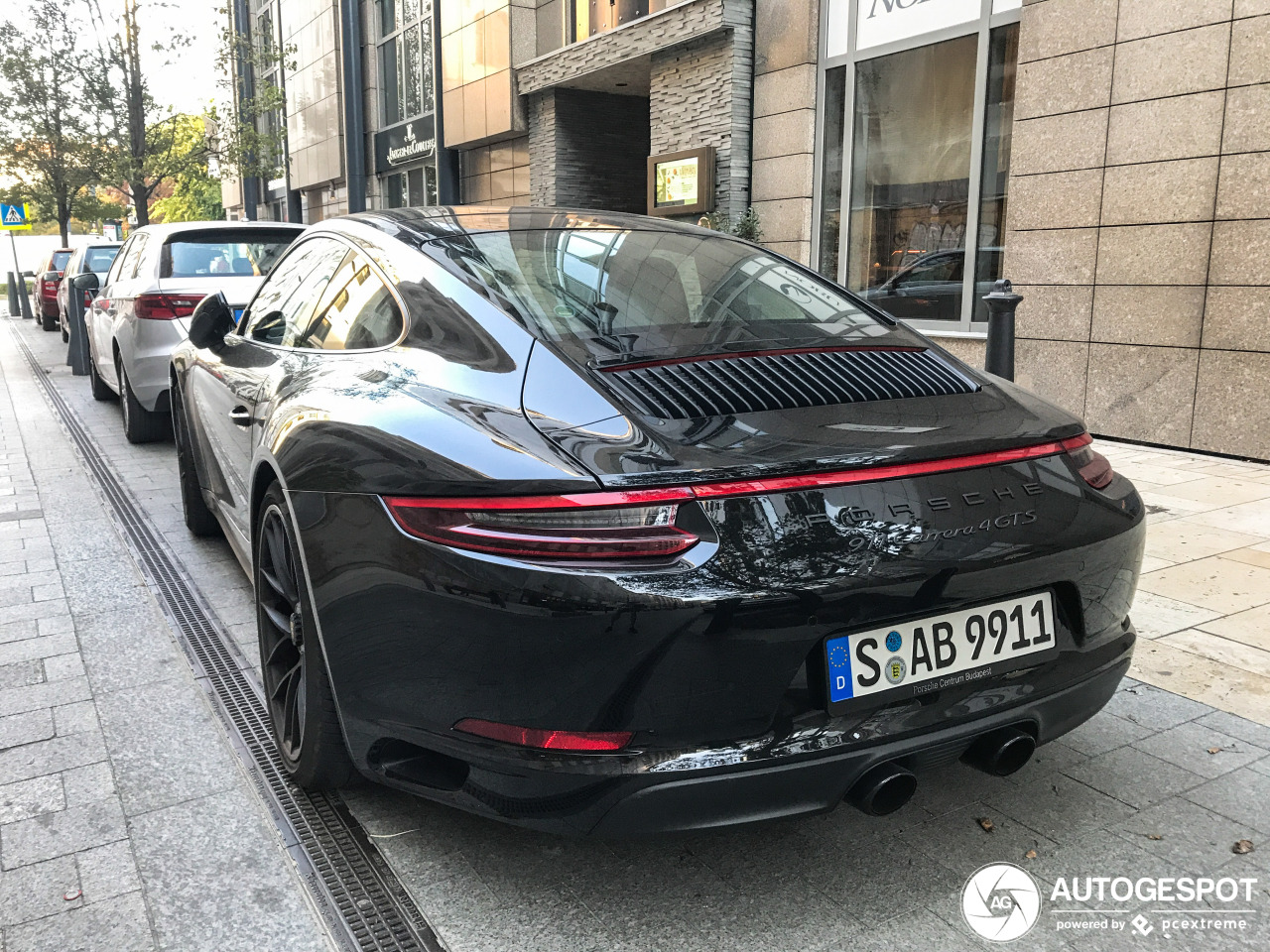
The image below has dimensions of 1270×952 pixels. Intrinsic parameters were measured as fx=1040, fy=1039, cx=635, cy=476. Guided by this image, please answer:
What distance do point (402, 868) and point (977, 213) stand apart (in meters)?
8.47

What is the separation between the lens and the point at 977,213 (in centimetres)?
932

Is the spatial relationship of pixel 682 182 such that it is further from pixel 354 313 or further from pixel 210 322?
pixel 354 313

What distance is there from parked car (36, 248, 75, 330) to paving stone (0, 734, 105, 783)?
20.6 meters

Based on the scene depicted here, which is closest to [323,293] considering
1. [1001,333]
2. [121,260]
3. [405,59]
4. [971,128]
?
[1001,333]

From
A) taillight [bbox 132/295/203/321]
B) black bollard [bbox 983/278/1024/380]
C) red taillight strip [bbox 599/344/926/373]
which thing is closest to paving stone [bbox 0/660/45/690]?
red taillight strip [bbox 599/344/926/373]

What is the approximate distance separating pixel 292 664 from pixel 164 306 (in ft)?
17.3

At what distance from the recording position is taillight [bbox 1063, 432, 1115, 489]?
92.1 inches

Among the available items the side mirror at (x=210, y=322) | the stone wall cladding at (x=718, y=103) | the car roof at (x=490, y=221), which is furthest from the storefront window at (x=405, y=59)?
the car roof at (x=490, y=221)

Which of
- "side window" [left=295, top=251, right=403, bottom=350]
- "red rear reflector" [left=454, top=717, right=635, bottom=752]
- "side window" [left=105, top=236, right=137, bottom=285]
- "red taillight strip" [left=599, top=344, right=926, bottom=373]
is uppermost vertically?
"side window" [left=105, top=236, right=137, bottom=285]

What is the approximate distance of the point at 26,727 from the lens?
315 centimetres

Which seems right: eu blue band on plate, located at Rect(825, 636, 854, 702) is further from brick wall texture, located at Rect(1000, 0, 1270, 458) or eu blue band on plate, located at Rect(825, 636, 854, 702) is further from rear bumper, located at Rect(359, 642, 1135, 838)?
brick wall texture, located at Rect(1000, 0, 1270, 458)

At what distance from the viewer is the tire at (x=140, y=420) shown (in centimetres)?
782

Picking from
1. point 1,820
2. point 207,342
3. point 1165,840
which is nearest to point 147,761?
point 1,820

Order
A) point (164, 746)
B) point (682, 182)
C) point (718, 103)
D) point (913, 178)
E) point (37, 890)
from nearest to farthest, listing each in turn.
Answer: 1. point (37, 890)
2. point (164, 746)
3. point (913, 178)
4. point (718, 103)
5. point (682, 182)
